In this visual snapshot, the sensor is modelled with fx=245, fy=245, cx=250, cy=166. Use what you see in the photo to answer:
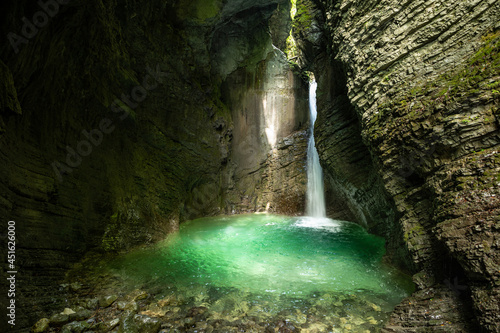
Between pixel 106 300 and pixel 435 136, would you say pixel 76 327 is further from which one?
pixel 435 136

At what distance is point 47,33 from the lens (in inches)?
168

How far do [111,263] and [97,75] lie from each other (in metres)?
5.00

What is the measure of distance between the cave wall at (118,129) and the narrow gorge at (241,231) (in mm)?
48

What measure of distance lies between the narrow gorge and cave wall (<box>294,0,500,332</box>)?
0.03m

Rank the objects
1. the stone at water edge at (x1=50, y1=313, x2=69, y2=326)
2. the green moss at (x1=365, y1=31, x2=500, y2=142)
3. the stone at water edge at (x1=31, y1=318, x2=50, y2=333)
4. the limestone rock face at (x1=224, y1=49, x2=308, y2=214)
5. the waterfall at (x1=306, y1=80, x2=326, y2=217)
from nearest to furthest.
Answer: the stone at water edge at (x1=31, y1=318, x2=50, y2=333), the stone at water edge at (x1=50, y1=313, x2=69, y2=326), the green moss at (x1=365, y1=31, x2=500, y2=142), the waterfall at (x1=306, y1=80, x2=326, y2=217), the limestone rock face at (x1=224, y1=49, x2=308, y2=214)

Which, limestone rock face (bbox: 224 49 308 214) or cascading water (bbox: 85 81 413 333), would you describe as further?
limestone rock face (bbox: 224 49 308 214)

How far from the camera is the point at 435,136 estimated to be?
4.86m

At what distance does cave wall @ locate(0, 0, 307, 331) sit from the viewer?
4219mm

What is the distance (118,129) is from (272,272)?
6469 millimetres

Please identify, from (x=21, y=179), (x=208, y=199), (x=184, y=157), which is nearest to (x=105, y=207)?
(x=21, y=179)

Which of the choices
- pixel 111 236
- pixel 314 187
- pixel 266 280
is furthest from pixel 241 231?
pixel 314 187

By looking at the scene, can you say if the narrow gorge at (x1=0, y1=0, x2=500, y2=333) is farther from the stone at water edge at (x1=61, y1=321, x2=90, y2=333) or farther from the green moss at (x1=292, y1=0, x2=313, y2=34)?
the green moss at (x1=292, y1=0, x2=313, y2=34)

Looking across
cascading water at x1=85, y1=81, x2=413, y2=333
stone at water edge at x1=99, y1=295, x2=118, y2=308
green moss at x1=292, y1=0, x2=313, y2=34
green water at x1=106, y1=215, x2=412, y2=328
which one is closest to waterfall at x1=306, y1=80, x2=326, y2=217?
green water at x1=106, y1=215, x2=412, y2=328

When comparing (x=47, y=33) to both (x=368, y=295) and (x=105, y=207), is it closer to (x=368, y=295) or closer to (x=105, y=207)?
(x=105, y=207)
